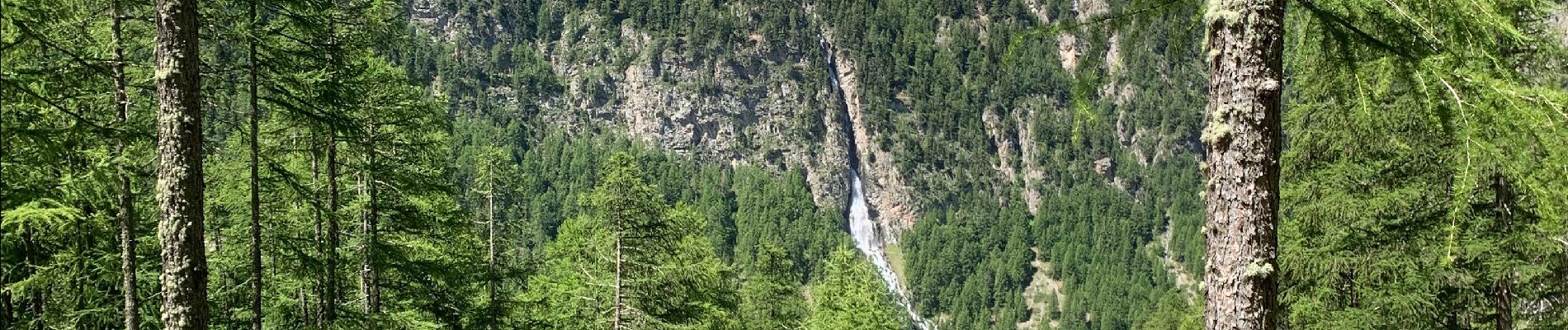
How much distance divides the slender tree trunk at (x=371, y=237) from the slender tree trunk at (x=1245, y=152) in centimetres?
923

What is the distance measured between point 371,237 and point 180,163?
6152 mm

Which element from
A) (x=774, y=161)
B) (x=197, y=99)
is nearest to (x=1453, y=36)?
(x=197, y=99)

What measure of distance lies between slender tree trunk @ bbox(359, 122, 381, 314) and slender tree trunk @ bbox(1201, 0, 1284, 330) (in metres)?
9.23

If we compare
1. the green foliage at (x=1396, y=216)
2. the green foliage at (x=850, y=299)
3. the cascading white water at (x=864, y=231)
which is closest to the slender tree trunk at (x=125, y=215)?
the green foliage at (x=1396, y=216)

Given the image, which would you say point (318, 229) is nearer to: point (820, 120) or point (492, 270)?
point (492, 270)

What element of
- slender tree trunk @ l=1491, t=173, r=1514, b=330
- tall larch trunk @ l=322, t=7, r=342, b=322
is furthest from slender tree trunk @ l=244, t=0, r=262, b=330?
slender tree trunk @ l=1491, t=173, r=1514, b=330

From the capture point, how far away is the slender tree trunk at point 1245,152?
16.0 ft

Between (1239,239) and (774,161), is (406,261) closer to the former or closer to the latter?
(1239,239)

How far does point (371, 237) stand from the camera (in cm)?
1209

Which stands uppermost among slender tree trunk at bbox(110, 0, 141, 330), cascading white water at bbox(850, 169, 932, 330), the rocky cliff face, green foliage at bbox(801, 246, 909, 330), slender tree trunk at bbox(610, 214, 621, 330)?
the rocky cliff face

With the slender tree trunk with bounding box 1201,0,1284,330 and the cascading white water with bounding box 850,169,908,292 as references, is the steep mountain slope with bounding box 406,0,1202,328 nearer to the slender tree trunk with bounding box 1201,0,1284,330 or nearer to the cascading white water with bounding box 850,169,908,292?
the cascading white water with bounding box 850,169,908,292

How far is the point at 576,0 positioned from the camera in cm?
19462

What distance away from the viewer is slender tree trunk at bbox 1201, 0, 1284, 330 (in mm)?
4871

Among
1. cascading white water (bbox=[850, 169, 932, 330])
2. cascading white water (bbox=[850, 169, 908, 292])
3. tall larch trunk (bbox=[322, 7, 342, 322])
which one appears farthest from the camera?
cascading white water (bbox=[850, 169, 908, 292])
